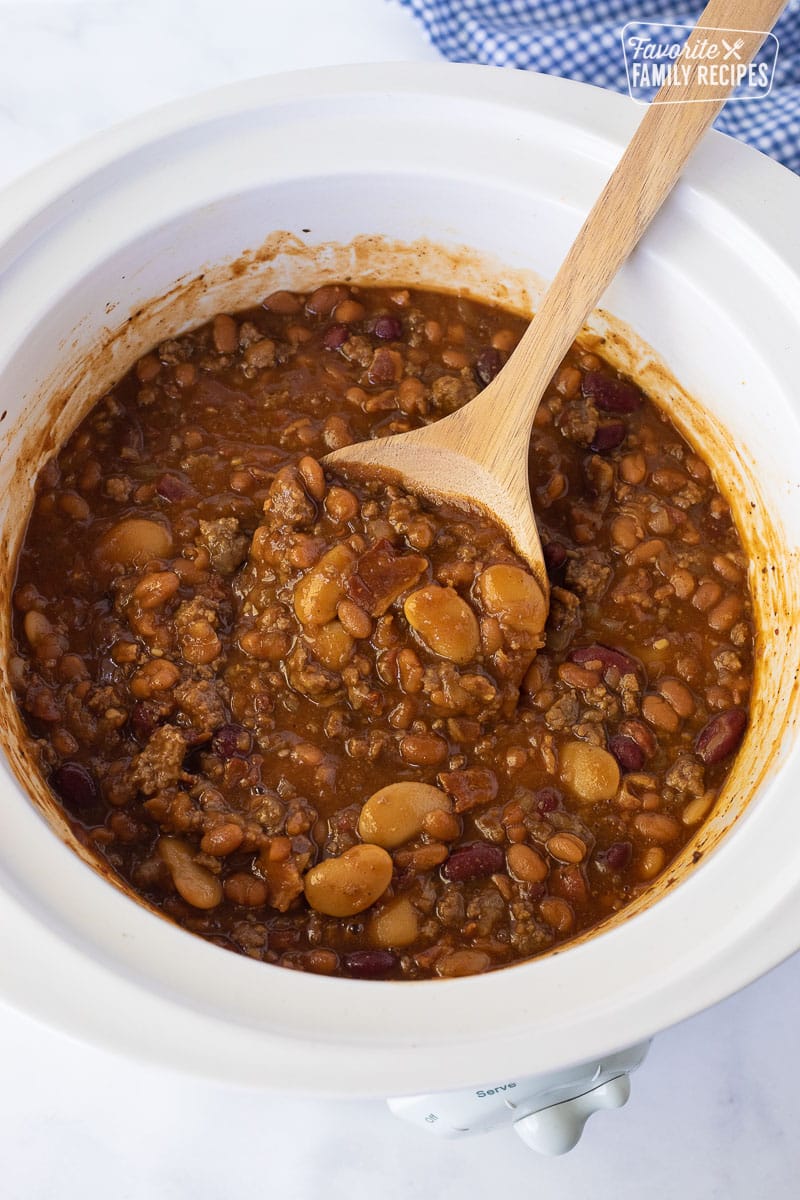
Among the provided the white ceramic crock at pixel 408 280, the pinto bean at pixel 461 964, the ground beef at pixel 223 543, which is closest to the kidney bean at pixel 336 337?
the white ceramic crock at pixel 408 280

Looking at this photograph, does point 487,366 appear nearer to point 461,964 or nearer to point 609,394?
point 609,394

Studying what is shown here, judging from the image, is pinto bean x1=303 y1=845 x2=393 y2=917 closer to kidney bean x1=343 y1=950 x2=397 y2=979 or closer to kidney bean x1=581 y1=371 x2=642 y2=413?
kidney bean x1=343 y1=950 x2=397 y2=979

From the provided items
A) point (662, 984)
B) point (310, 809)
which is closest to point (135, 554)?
point (310, 809)

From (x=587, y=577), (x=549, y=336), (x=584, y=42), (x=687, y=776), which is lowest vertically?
(x=687, y=776)

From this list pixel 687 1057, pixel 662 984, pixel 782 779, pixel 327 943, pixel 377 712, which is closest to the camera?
pixel 662 984

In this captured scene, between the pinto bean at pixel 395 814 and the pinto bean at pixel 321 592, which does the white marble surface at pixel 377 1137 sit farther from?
the pinto bean at pixel 321 592

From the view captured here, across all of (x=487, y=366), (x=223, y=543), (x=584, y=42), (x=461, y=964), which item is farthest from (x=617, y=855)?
(x=584, y=42)

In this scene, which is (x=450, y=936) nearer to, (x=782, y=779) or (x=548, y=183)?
(x=782, y=779)
